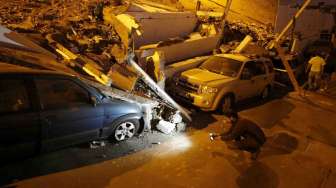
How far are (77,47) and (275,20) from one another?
13116 mm

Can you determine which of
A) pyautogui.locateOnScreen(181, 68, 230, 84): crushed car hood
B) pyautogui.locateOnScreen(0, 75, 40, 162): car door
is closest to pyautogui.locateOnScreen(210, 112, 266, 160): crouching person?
pyautogui.locateOnScreen(181, 68, 230, 84): crushed car hood

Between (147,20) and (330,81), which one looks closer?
(147,20)

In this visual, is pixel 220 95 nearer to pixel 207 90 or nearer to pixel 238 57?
pixel 207 90

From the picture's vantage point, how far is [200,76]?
1132cm

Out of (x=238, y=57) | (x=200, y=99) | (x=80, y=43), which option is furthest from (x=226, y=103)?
(x=80, y=43)

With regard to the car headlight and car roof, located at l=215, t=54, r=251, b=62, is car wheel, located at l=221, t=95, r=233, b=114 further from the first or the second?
car roof, located at l=215, t=54, r=251, b=62

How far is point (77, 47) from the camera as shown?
11.6 m

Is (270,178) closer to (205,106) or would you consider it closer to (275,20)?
(205,106)

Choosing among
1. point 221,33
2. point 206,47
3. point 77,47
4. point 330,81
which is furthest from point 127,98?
point 330,81

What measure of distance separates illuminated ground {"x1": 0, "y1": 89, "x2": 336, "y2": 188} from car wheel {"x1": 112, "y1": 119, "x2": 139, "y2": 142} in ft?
0.63

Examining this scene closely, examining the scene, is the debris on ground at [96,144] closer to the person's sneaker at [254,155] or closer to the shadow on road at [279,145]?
the person's sneaker at [254,155]

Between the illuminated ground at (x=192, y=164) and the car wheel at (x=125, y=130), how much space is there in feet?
0.63

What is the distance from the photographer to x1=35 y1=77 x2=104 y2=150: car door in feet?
20.2

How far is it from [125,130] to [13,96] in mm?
2802
